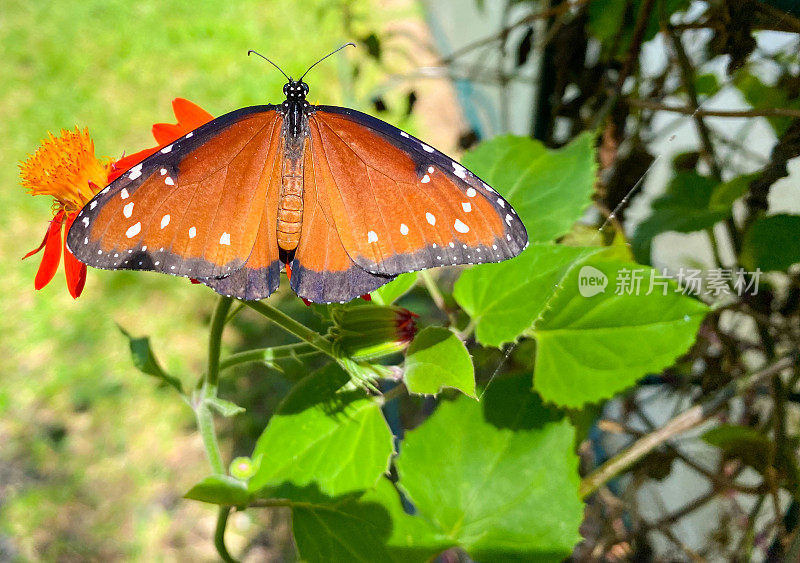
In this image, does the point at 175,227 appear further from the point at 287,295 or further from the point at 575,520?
the point at 287,295


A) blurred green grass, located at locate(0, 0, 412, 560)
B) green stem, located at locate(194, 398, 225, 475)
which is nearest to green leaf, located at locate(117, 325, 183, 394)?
green stem, located at locate(194, 398, 225, 475)

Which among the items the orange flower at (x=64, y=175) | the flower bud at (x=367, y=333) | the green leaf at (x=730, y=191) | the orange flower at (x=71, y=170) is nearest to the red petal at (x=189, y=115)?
the orange flower at (x=71, y=170)

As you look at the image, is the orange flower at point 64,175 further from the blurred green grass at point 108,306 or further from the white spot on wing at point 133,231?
the blurred green grass at point 108,306

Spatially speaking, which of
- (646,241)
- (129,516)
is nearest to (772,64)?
(646,241)

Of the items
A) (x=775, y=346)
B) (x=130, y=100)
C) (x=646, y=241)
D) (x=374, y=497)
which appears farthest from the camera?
(x=130, y=100)

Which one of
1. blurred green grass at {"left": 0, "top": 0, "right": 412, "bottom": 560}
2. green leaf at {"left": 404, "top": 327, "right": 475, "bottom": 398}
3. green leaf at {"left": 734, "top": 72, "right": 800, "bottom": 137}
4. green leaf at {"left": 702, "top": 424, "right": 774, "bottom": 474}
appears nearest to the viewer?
green leaf at {"left": 404, "top": 327, "right": 475, "bottom": 398}

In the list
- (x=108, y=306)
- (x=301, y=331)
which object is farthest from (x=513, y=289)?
(x=108, y=306)

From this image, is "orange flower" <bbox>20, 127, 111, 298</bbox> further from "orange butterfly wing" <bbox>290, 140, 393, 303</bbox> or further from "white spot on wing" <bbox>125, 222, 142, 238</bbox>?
"orange butterfly wing" <bbox>290, 140, 393, 303</bbox>
